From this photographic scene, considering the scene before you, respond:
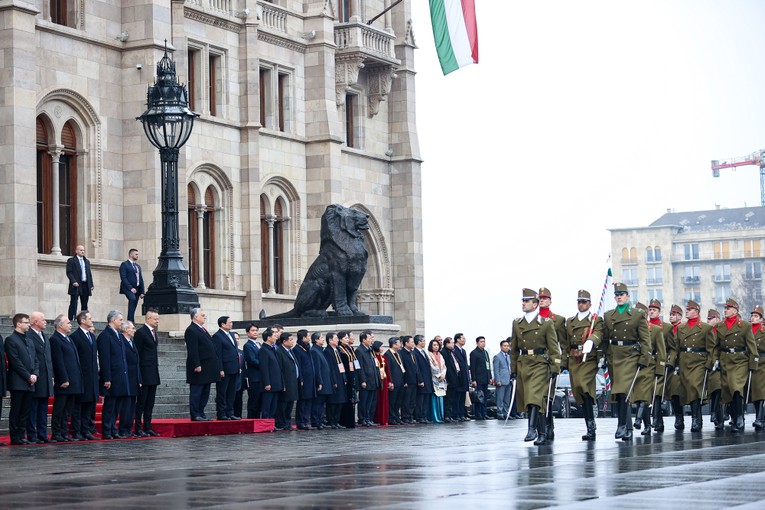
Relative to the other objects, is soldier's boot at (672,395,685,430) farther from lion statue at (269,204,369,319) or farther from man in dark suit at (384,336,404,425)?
lion statue at (269,204,369,319)

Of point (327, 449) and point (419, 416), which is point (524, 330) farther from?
point (419, 416)

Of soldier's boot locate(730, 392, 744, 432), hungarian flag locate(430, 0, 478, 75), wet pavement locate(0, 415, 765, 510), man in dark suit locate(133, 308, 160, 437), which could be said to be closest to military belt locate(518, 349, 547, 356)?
wet pavement locate(0, 415, 765, 510)

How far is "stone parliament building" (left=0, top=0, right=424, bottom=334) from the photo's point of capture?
3341 cm

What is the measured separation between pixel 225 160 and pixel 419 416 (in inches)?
540

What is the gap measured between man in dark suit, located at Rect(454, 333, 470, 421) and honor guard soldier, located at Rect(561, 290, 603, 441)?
33.9 feet

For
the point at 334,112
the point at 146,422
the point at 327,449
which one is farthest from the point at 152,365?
the point at 334,112

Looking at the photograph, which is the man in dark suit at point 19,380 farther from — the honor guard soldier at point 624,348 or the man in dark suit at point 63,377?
the honor guard soldier at point 624,348

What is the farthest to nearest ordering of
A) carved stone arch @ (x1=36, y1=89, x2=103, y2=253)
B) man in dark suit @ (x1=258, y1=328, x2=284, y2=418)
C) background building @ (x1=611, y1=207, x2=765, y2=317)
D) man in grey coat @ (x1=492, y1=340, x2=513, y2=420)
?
background building @ (x1=611, y1=207, x2=765, y2=317) < carved stone arch @ (x1=36, y1=89, x2=103, y2=253) < man in grey coat @ (x1=492, y1=340, x2=513, y2=420) < man in dark suit @ (x1=258, y1=328, x2=284, y2=418)

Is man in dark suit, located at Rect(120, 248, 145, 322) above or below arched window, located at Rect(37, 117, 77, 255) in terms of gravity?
below

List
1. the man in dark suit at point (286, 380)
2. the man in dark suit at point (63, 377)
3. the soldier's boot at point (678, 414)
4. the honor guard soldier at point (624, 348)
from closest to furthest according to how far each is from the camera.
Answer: the honor guard soldier at point (624, 348), the man in dark suit at point (63, 377), the soldier's boot at point (678, 414), the man in dark suit at point (286, 380)

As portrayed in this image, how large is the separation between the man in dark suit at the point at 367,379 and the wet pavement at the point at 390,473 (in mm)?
5424

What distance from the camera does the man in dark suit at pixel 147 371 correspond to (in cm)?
2195

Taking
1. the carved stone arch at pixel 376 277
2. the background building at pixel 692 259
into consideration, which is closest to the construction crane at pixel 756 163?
the background building at pixel 692 259

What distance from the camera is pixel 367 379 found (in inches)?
1041
